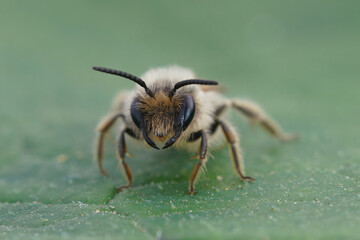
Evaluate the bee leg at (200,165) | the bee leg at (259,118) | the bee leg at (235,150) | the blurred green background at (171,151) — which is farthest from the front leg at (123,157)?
the bee leg at (259,118)

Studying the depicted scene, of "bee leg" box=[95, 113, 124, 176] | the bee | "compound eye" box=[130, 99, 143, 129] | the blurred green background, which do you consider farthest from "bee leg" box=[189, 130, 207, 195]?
"bee leg" box=[95, 113, 124, 176]

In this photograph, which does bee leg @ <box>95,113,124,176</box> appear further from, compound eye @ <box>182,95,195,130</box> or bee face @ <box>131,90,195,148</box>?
compound eye @ <box>182,95,195,130</box>

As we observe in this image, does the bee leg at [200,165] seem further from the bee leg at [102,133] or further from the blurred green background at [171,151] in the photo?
the bee leg at [102,133]

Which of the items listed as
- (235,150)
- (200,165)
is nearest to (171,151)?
(235,150)

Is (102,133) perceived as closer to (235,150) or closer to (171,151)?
(171,151)

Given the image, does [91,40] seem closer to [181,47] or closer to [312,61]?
[181,47]

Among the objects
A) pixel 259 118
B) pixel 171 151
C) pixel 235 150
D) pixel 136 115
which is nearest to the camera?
pixel 136 115
